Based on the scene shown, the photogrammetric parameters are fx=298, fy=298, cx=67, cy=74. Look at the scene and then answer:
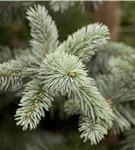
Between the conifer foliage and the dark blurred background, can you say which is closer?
the conifer foliage

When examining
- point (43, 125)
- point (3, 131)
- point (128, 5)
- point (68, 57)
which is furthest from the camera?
point (128, 5)

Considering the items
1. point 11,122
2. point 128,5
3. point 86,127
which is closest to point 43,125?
point 11,122

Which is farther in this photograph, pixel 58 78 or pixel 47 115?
pixel 47 115

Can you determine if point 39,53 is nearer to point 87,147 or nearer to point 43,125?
point 87,147

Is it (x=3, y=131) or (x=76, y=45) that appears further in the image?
(x=3, y=131)

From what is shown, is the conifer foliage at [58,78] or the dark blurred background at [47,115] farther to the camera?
the dark blurred background at [47,115]

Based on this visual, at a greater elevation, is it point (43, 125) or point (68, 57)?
point (68, 57)

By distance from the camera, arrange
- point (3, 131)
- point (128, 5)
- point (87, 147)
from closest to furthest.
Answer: point (87, 147) → point (3, 131) → point (128, 5)

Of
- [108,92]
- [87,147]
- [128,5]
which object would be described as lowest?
[87,147]
